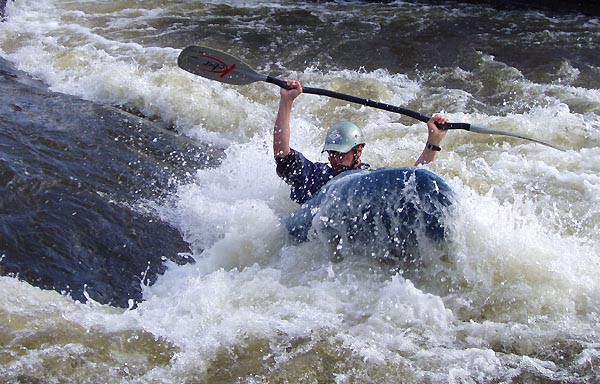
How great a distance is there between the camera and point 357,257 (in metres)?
4.34

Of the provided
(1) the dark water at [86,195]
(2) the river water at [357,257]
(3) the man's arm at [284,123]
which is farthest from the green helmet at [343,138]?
(1) the dark water at [86,195]

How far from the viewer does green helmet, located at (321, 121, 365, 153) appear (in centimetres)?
481

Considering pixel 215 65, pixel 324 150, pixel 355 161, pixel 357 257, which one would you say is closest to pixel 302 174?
pixel 324 150

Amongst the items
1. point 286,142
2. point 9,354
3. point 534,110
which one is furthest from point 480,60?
point 9,354

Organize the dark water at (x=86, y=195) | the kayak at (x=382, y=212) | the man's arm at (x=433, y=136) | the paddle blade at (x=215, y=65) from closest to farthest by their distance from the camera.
Result: the kayak at (x=382, y=212) → the dark water at (x=86, y=195) → the man's arm at (x=433, y=136) → the paddle blade at (x=215, y=65)

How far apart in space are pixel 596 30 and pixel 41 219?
9075mm

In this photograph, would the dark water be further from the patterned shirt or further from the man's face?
the man's face

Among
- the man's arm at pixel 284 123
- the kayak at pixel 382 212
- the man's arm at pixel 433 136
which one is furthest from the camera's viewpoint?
the man's arm at pixel 284 123

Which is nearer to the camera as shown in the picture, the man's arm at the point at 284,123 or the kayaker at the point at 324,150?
the kayaker at the point at 324,150

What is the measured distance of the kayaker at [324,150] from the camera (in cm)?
483

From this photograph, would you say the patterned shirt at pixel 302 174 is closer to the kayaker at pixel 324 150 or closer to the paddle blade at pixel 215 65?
the kayaker at pixel 324 150

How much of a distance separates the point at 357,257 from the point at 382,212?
0.34m

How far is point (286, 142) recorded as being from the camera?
4.99 meters

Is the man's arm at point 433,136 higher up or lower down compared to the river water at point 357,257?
higher up
